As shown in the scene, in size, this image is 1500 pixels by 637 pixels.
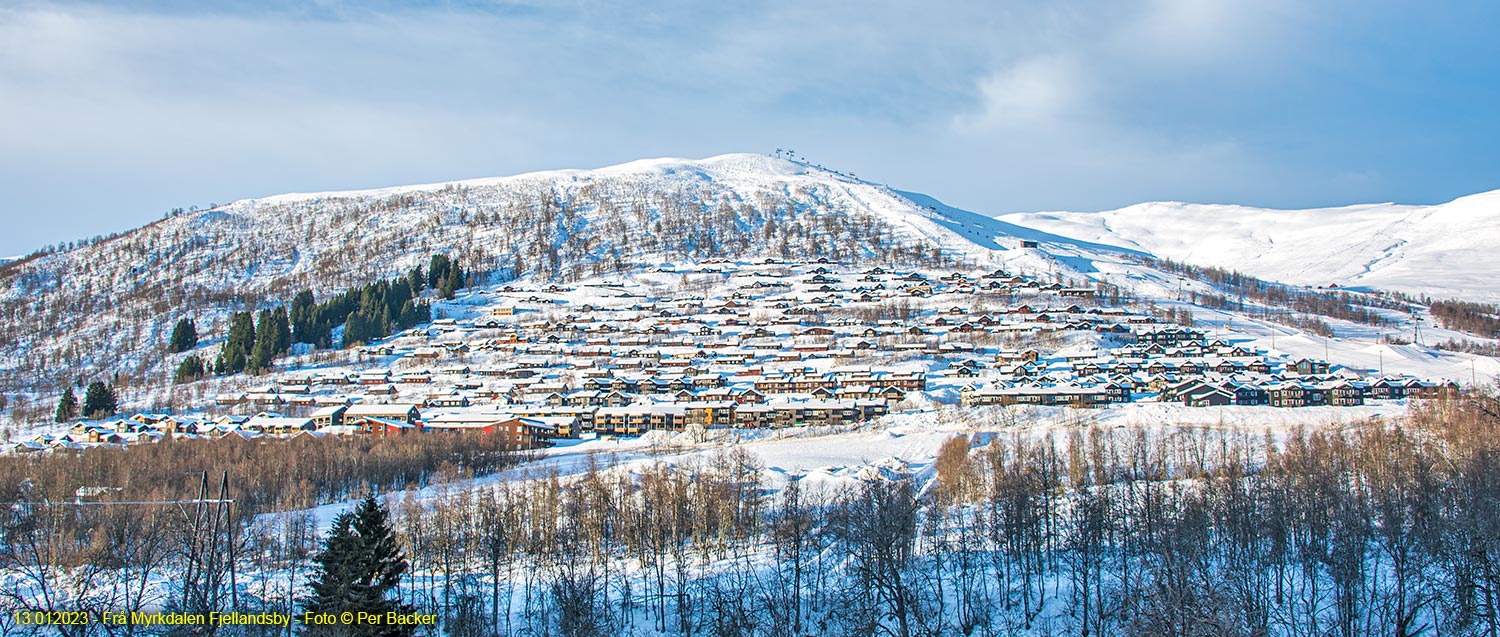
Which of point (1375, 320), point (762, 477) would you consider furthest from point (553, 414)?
point (1375, 320)

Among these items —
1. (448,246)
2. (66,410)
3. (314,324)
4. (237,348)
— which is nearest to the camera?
(66,410)

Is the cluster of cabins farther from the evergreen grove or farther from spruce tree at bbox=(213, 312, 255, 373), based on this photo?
spruce tree at bbox=(213, 312, 255, 373)

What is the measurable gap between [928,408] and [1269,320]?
60606 millimetres

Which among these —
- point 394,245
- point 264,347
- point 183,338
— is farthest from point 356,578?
point 394,245

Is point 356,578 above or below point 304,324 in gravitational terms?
below

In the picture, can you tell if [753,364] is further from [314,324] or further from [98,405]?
[98,405]

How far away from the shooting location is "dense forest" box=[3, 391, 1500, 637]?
2820 cm

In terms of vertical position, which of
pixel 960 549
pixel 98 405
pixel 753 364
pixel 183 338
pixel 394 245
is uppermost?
pixel 394 245

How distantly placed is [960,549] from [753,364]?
5023 cm

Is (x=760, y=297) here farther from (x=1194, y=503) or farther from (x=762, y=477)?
(x=1194, y=503)

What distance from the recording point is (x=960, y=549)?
35.1m

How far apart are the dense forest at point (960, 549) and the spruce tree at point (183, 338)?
80.9 m

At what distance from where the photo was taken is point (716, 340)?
9700cm

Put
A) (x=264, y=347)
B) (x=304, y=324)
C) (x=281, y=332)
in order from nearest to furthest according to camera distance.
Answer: (x=264, y=347) → (x=281, y=332) → (x=304, y=324)
